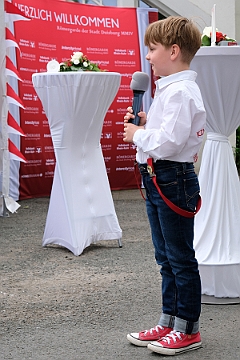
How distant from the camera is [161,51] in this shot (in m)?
3.02

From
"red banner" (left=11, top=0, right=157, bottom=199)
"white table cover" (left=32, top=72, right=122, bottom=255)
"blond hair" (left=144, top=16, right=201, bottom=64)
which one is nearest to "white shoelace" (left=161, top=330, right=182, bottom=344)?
"blond hair" (left=144, top=16, right=201, bottom=64)

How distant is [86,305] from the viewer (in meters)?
3.97

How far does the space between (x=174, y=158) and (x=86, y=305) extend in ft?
4.27

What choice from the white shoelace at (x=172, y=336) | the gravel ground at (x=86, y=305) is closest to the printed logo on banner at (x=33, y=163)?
the gravel ground at (x=86, y=305)

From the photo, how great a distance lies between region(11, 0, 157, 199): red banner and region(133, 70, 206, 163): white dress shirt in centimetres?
572

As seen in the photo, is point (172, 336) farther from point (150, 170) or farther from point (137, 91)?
point (137, 91)

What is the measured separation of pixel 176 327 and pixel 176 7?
9.67 m

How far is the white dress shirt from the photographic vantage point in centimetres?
291

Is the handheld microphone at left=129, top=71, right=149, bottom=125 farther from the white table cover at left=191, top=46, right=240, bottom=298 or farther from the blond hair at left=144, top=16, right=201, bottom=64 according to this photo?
the white table cover at left=191, top=46, right=240, bottom=298

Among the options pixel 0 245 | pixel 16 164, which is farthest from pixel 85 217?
pixel 16 164

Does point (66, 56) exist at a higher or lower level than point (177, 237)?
higher

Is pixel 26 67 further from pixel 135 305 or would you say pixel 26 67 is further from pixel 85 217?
pixel 135 305

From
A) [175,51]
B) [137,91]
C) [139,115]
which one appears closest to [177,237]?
[139,115]

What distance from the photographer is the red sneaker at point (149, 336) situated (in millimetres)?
3221
